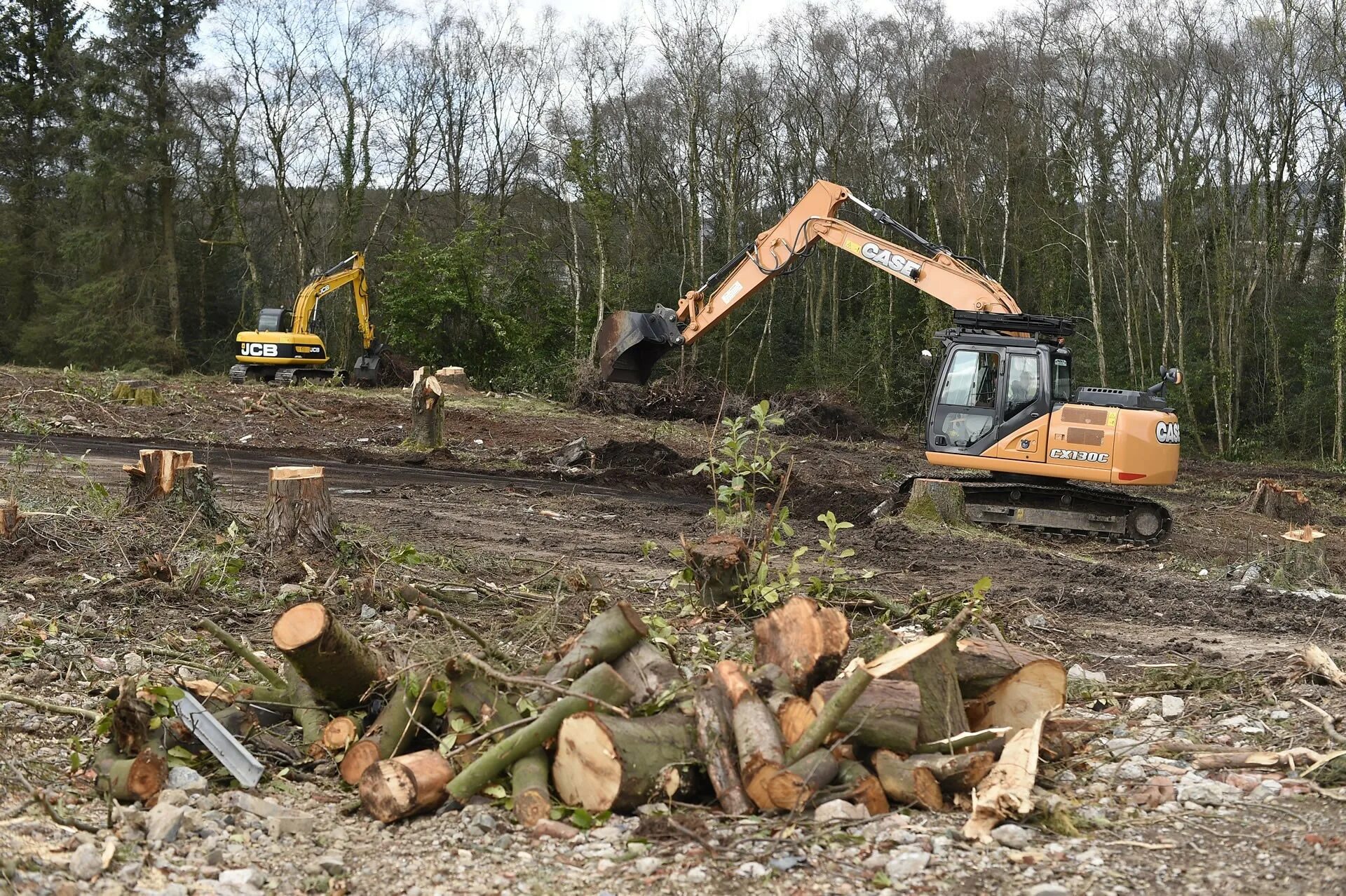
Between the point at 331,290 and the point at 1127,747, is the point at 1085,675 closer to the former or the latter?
the point at 1127,747

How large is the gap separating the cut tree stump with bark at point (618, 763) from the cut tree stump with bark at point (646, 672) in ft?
1.34

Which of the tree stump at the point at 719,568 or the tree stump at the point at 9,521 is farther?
the tree stump at the point at 9,521

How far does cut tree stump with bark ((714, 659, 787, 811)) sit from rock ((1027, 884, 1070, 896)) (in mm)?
920

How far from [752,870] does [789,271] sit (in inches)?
559

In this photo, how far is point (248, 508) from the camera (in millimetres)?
10602

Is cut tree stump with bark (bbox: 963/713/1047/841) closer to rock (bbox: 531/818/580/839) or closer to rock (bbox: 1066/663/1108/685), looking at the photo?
rock (bbox: 531/818/580/839)

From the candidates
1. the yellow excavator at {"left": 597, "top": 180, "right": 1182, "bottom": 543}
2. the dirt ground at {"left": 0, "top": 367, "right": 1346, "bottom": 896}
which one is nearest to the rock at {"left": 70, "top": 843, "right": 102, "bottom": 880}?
the dirt ground at {"left": 0, "top": 367, "right": 1346, "bottom": 896}

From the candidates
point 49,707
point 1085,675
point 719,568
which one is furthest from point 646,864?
point 1085,675

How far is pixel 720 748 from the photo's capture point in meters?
4.30

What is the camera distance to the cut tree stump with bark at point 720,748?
4234 millimetres

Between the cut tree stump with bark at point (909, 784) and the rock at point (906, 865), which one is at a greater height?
the cut tree stump with bark at point (909, 784)

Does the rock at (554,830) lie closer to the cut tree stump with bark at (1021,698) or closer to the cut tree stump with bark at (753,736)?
the cut tree stump with bark at (753,736)

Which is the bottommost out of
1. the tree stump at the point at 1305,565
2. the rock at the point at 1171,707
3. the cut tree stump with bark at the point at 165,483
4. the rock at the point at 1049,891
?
the rock at the point at 1049,891

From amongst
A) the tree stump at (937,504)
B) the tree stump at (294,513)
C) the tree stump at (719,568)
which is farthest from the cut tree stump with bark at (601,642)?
the tree stump at (937,504)
